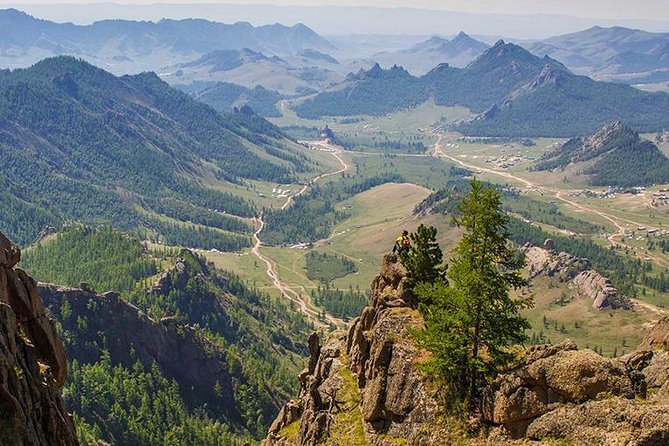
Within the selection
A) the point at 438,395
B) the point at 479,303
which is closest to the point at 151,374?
the point at 438,395

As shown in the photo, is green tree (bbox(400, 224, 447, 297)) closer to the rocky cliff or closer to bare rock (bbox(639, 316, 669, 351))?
the rocky cliff

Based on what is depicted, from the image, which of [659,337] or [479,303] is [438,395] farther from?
[659,337]

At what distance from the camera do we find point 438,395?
61.8 metres

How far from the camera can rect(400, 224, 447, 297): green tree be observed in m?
74.9

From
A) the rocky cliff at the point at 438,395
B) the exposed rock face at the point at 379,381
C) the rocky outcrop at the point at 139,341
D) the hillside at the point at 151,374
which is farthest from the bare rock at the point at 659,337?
the rocky outcrop at the point at 139,341

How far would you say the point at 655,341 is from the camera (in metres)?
73.2

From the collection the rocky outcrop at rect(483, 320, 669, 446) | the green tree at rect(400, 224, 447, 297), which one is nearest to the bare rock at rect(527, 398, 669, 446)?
the rocky outcrop at rect(483, 320, 669, 446)

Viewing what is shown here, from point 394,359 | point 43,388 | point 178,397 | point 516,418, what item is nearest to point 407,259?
point 394,359

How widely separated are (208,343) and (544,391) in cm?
15699

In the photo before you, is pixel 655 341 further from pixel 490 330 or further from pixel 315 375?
pixel 315 375

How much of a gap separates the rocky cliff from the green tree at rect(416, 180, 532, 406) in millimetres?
2383

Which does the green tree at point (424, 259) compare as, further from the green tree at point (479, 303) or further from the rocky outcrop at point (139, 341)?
the rocky outcrop at point (139, 341)

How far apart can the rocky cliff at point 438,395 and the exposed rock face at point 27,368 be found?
30011 millimetres

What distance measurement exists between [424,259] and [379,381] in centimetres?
1601
